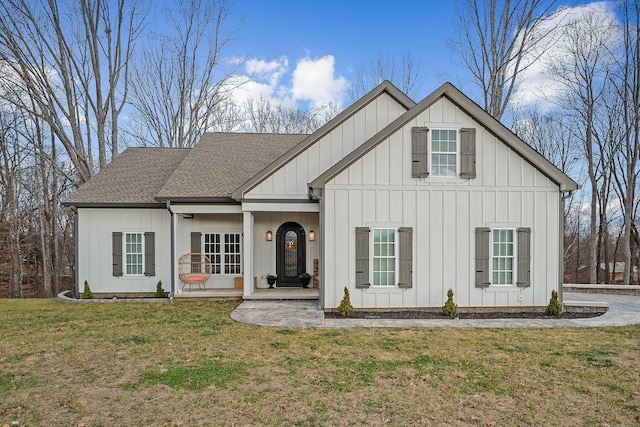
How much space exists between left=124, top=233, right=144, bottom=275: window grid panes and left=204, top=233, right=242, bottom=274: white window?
206 cm

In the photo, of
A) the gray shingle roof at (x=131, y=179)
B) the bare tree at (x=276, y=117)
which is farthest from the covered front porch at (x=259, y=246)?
the bare tree at (x=276, y=117)

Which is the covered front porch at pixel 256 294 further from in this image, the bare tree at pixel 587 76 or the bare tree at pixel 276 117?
the bare tree at pixel 276 117

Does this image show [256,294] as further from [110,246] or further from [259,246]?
[110,246]

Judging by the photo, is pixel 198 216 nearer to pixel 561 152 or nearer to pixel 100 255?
pixel 100 255

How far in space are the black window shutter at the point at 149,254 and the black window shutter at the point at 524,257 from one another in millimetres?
10645

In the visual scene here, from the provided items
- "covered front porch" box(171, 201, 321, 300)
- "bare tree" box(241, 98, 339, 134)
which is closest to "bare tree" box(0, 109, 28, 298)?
"bare tree" box(241, 98, 339, 134)

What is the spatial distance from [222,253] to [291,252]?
2.31m

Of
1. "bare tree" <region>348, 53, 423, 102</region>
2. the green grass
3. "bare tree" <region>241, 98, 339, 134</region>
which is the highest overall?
"bare tree" <region>348, 53, 423, 102</region>

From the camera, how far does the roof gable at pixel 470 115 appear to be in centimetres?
911

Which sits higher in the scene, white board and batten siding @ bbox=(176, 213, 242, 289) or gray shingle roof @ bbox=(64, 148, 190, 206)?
gray shingle roof @ bbox=(64, 148, 190, 206)

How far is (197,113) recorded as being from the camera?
21828 mm

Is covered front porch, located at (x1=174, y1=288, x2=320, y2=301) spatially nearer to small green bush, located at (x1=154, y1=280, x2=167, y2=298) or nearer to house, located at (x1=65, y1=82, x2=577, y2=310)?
small green bush, located at (x1=154, y1=280, x2=167, y2=298)

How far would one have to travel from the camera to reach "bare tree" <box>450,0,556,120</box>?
17.2 metres

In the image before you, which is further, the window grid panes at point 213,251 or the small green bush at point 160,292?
the window grid panes at point 213,251
